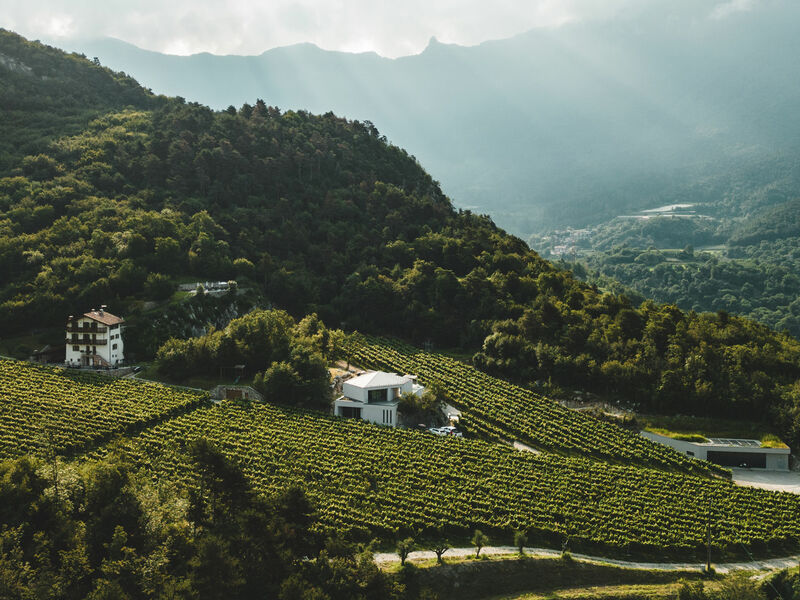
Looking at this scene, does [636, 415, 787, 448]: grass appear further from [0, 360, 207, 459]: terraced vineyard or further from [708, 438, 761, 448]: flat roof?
[0, 360, 207, 459]: terraced vineyard

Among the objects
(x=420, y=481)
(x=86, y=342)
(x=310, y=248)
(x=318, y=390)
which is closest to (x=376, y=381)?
(x=318, y=390)

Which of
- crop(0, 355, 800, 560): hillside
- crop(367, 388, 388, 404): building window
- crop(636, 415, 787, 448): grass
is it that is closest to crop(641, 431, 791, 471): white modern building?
crop(636, 415, 787, 448): grass

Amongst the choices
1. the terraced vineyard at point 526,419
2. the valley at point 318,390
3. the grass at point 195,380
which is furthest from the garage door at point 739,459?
the grass at point 195,380

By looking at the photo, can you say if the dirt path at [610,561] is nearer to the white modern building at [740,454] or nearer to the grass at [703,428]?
the white modern building at [740,454]

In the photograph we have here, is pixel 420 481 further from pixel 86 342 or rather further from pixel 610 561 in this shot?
pixel 86 342

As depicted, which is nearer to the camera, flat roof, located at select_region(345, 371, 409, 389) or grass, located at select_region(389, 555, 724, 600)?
grass, located at select_region(389, 555, 724, 600)

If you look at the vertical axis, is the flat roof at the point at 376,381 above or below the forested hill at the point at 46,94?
below
